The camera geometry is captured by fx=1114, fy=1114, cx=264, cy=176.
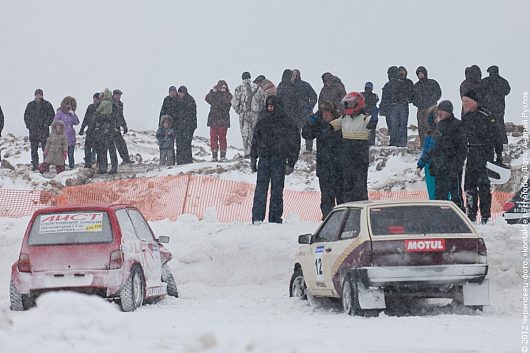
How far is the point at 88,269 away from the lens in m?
14.2

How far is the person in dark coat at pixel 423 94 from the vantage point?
26.6 m

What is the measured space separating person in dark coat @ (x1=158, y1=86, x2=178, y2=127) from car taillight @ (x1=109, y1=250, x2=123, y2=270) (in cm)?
1457

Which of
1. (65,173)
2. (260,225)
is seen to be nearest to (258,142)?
(260,225)

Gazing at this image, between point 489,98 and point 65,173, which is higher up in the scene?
point 489,98

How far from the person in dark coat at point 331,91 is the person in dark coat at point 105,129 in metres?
5.61

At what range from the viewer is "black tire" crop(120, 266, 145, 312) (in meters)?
14.3

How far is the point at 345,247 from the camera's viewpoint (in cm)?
1343

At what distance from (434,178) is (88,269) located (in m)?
6.10

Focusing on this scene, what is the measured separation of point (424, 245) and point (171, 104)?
16622mm

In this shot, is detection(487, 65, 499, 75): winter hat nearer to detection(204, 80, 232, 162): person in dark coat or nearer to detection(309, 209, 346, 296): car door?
detection(204, 80, 232, 162): person in dark coat

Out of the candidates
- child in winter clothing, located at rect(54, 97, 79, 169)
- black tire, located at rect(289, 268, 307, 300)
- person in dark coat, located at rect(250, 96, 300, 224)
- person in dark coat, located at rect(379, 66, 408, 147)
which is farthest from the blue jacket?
black tire, located at rect(289, 268, 307, 300)

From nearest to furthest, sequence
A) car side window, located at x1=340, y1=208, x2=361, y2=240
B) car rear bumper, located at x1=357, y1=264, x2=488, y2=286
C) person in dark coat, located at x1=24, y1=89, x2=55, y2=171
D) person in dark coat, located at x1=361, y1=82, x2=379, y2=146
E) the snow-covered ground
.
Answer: the snow-covered ground
car rear bumper, located at x1=357, y1=264, x2=488, y2=286
car side window, located at x1=340, y1=208, x2=361, y2=240
person in dark coat, located at x1=361, y1=82, x2=379, y2=146
person in dark coat, located at x1=24, y1=89, x2=55, y2=171

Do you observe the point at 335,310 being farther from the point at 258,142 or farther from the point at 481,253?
the point at 258,142

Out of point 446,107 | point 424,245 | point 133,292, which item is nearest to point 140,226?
point 133,292
